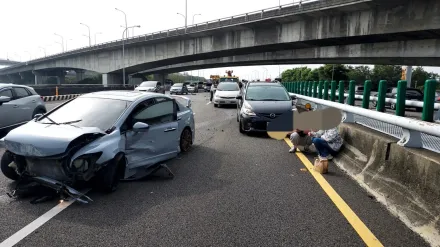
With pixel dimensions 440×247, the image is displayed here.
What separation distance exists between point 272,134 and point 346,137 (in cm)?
340

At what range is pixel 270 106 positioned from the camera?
33.5 feet

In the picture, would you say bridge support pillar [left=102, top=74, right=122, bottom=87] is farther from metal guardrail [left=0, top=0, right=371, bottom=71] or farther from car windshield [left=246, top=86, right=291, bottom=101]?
car windshield [left=246, top=86, right=291, bottom=101]

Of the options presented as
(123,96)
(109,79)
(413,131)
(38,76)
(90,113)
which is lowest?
(413,131)

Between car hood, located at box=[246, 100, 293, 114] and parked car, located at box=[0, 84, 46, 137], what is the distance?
22.5ft

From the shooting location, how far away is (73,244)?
3.25 meters

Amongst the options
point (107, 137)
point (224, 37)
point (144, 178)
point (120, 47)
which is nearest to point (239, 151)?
point (144, 178)

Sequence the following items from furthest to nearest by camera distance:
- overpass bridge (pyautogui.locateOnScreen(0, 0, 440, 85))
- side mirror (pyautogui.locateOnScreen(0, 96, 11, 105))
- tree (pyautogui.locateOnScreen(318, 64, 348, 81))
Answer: tree (pyautogui.locateOnScreen(318, 64, 348, 81)) < overpass bridge (pyautogui.locateOnScreen(0, 0, 440, 85)) < side mirror (pyautogui.locateOnScreen(0, 96, 11, 105))

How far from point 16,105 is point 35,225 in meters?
7.69

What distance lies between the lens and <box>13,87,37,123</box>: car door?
10109 millimetres

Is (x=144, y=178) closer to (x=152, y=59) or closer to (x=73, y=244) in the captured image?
(x=73, y=244)

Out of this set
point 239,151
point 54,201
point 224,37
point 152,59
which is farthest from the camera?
point 152,59

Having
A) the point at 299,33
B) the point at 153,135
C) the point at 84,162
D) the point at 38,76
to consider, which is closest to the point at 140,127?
the point at 153,135

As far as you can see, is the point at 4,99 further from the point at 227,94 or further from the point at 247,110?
the point at 227,94

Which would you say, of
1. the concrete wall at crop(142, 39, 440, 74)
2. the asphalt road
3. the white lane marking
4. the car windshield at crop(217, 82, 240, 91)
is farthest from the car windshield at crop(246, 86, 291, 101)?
the concrete wall at crop(142, 39, 440, 74)
